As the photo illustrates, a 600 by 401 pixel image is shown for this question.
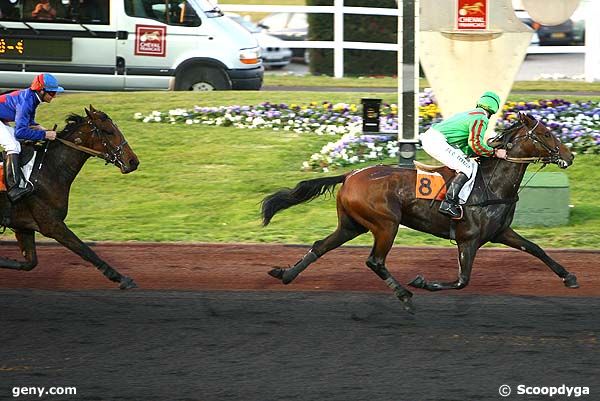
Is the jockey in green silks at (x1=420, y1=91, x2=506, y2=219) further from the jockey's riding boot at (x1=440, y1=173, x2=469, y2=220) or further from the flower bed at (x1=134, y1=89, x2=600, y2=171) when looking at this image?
the flower bed at (x1=134, y1=89, x2=600, y2=171)

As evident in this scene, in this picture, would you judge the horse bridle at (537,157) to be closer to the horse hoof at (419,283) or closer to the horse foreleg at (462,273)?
the horse foreleg at (462,273)

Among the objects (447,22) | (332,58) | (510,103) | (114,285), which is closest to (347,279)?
(114,285)

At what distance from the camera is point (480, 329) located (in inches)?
357

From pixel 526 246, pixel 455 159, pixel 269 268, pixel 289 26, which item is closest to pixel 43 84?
pixel 269 268

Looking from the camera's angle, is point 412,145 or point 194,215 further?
point 194,215

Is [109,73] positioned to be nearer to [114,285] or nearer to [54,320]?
[114,285]

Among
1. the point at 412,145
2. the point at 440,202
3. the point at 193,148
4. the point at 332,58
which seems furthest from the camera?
the point at 332,58

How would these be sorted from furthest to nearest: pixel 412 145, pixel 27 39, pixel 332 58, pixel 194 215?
1. pixel 332 58
2. pixel 27 39
3. pixel 194 215
4. pixel 412 145

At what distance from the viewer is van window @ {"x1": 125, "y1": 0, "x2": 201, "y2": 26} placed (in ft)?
64.2

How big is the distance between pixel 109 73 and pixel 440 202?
438 inches

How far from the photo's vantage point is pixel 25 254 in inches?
413

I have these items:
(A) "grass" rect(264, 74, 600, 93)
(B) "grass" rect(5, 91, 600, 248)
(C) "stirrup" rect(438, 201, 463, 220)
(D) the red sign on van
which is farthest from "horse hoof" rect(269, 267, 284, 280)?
(A) "grass" rect(264, 74, 600, 93)
